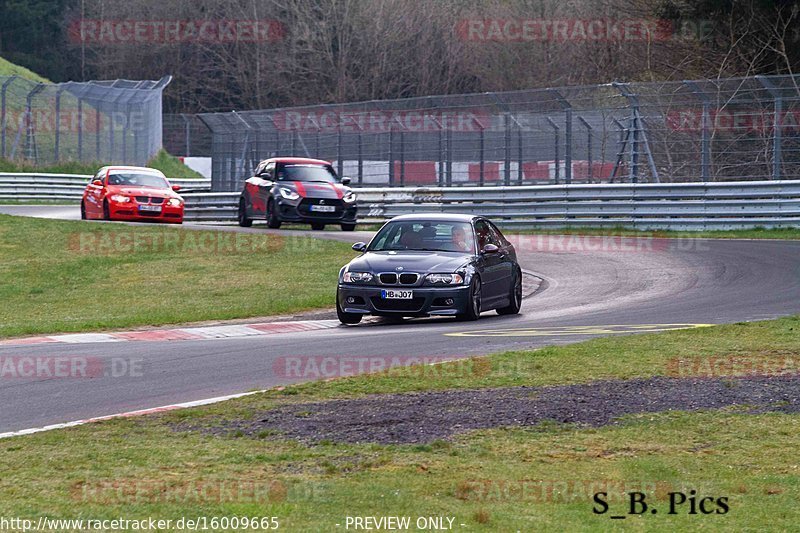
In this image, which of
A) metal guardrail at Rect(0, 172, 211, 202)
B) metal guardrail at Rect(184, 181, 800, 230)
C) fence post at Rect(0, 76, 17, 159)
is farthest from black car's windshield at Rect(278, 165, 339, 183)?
fence post at Rect(0, 76, 17, 159)

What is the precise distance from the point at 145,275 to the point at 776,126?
1312cm

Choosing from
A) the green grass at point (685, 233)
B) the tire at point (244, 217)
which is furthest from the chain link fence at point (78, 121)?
the green grass at point (685, 233)

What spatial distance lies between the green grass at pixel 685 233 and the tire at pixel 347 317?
39.3 feet

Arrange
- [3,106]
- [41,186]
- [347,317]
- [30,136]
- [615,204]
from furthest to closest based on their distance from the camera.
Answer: [30,136]
[41,186]
[3,106]
[615,204]
[347,317]

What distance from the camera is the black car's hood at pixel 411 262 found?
14.5 m

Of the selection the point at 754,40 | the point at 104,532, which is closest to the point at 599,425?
the point at 104,532

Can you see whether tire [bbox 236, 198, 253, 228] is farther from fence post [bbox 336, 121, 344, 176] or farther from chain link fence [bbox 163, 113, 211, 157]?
chain link fence [bbox 163, 113, 211, 157]

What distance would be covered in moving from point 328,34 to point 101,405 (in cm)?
6258

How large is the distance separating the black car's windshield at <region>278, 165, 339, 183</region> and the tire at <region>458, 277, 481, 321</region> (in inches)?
553

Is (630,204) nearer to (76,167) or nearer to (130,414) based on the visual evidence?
(130,414)

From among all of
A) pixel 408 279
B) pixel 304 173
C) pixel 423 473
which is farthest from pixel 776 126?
pixel 423 473

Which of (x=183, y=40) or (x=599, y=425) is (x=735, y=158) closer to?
(x=599, y=425)

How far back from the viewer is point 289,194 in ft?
91.6

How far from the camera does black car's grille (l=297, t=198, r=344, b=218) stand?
27812mm
